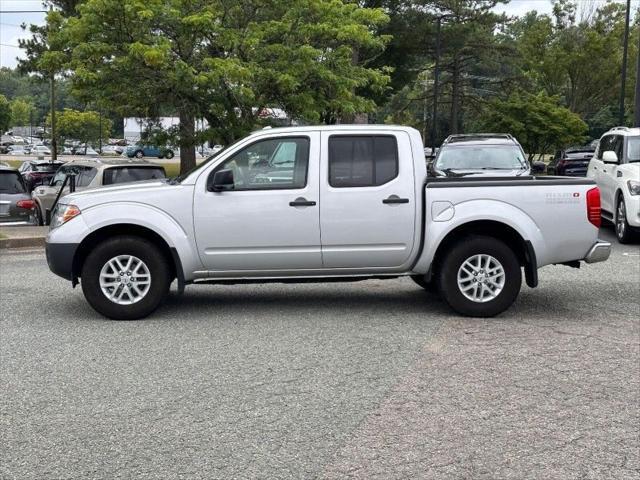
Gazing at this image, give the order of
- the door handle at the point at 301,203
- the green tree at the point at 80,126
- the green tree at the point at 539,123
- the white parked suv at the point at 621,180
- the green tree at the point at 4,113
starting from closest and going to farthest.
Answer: the door handle at the point at 301,203
the white parked suv at the point at 621,180
the green tree at the point at 539,123
the green tree at the point at 80,126
the green tree at the point at 4,113

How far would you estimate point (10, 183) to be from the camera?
16109mm

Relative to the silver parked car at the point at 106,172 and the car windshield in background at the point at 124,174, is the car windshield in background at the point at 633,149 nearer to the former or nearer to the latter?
the silver parked car at the point at 106,172

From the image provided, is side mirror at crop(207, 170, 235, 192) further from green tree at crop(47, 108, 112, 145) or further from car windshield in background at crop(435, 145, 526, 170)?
green tree at crop(47, 108, 112, 145)

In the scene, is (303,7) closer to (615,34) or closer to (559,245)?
(559,245)

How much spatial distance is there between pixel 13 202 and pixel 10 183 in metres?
0.70

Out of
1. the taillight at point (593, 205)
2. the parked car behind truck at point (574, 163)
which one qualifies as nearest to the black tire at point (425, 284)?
the taillight at point (593, 205)

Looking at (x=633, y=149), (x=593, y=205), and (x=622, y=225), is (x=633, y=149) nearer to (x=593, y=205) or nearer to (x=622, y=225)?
(x=622, y=225)

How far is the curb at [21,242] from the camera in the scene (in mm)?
13953

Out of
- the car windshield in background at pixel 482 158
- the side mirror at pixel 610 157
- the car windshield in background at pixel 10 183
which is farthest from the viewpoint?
the car windshield in background at pixel 10 183

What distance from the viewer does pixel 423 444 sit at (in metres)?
4.58

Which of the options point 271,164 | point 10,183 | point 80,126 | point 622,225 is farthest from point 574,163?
point 80,126

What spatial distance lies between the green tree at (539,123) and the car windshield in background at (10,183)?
95.8 ft

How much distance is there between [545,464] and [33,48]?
32.0 metres

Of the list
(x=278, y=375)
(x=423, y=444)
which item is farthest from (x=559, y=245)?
(x=423, y=444)
